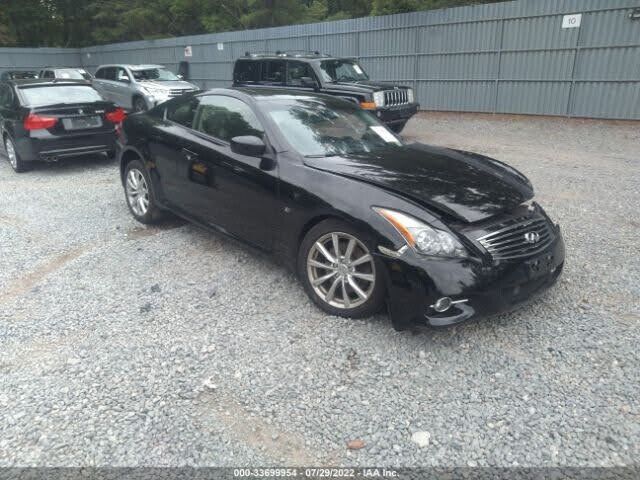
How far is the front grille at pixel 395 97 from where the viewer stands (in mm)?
Result: 10414

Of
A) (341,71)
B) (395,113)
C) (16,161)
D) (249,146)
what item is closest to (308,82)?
(341,71)

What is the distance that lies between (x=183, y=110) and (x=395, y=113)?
6401 mm

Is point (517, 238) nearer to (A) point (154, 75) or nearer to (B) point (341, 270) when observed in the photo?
(B) point (341, 270)

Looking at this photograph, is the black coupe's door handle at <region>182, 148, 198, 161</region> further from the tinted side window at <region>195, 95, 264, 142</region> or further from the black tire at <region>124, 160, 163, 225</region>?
the black tire at <region>124, 160, 163, 225</region>

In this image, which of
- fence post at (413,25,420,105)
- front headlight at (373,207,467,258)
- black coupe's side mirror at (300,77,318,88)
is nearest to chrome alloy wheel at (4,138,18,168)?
black coupe's side mirror at (300,77,318,88)

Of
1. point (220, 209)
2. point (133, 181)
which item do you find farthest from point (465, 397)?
point (133, 181)

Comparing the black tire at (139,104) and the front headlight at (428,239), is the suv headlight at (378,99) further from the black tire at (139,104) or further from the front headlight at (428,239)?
the black tire at (139,104)

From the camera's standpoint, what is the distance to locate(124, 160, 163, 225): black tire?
556 cm

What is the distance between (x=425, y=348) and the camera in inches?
131

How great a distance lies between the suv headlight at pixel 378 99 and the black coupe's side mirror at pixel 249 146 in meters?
6.57

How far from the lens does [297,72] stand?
11.2 meters

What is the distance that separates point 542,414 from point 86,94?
9.36 m

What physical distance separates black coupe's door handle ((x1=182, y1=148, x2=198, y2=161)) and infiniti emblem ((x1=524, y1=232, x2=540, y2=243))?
3024 mm

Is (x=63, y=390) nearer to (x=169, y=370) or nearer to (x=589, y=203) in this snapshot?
(x=169, y=370)
